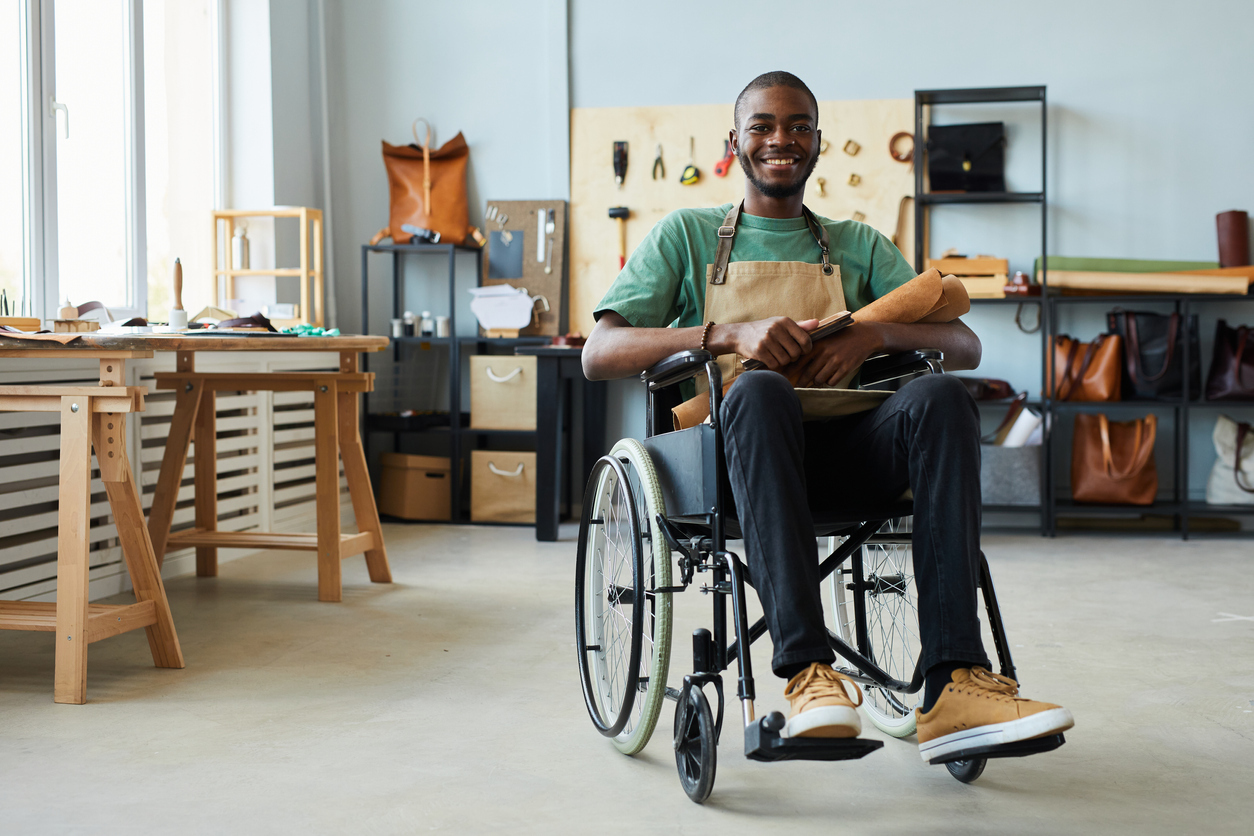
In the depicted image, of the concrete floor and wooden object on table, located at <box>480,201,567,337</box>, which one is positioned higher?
wooden object on table, located at <box>480,201,567,337</box>

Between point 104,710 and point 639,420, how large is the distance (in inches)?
122

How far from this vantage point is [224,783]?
1.81 m

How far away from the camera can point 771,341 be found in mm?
1783

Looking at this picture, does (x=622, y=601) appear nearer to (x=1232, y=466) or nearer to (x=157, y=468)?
(x=157, y=468)

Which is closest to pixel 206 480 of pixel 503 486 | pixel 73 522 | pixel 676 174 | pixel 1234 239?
pixel 73 522

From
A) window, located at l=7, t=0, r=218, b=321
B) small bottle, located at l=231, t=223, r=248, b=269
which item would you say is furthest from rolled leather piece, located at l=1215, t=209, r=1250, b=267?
window, located at l=7, t=0, r=218, b=321

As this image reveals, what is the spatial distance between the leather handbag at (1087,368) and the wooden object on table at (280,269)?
3.04 m

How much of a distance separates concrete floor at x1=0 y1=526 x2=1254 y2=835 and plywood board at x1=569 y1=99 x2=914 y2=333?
2065 mm

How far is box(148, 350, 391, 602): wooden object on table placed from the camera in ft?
10.7

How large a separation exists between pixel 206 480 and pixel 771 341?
2.43 m

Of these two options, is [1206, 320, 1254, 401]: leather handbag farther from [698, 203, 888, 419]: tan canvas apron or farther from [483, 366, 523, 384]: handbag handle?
[698, 203, 888, 419]: tan canvas apron


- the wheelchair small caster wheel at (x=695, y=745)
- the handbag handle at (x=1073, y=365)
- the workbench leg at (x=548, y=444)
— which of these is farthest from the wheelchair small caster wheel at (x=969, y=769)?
the handbag handle at (x=1073, y=365)

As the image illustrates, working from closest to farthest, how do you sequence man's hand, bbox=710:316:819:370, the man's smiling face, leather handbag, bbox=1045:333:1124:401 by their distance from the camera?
man's hand, bbox=710:316:819:370, the man's smiling face, leather handbag, bbox=1045:333:1124:401

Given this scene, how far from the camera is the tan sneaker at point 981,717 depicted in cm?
142
